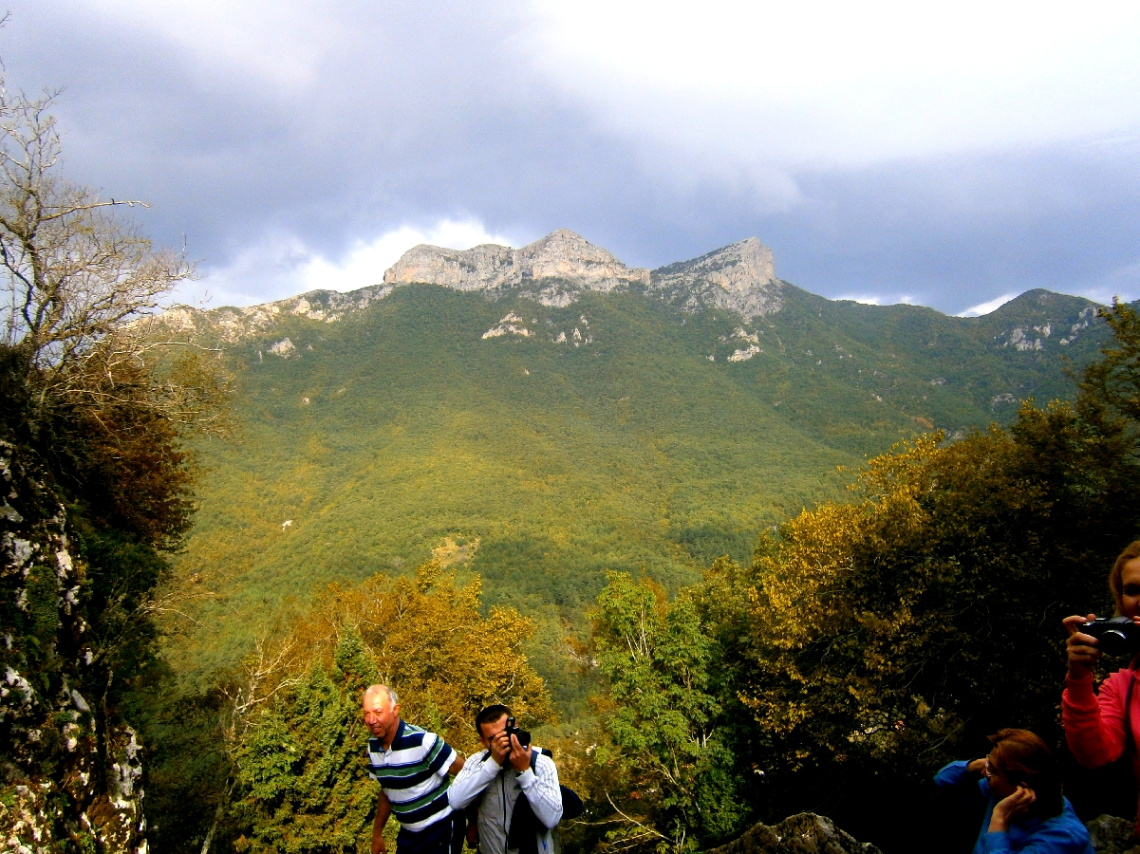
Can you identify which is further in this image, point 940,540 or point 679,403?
point 679,403

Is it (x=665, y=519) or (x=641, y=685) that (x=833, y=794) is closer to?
(x=641, y=685)

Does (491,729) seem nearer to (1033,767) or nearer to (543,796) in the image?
(543,796)

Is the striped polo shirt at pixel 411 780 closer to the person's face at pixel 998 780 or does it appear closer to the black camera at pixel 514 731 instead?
the black camera at pixel 514 731

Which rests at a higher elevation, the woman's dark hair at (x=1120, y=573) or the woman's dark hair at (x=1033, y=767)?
the woman's dark hair at (x=1120, y=573)

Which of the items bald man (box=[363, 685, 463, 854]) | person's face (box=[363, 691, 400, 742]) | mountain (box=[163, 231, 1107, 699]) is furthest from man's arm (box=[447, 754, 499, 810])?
mountain (box=[163, 231, 1107, 699])

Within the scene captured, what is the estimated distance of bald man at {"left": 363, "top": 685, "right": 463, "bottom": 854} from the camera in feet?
13.5

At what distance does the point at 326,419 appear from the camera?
13125 cm

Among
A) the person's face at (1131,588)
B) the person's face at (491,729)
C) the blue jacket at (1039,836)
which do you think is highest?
the person's face at (1131,588)

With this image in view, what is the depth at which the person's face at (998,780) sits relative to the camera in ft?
9.50

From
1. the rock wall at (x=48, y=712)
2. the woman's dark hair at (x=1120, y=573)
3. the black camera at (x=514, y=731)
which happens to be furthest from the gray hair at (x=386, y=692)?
the woman's dark hair at (x=1120, y=573)

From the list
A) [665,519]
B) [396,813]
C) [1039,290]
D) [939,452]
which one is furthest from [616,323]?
[396,813]

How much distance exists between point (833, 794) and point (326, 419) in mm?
134917

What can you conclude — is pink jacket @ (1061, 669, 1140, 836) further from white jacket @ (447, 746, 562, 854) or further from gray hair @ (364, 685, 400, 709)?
gray hair @ (364, 685, 400, 709)

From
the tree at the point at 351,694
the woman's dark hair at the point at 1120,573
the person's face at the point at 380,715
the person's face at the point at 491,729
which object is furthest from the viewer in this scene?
the tree at the point at 351,694
